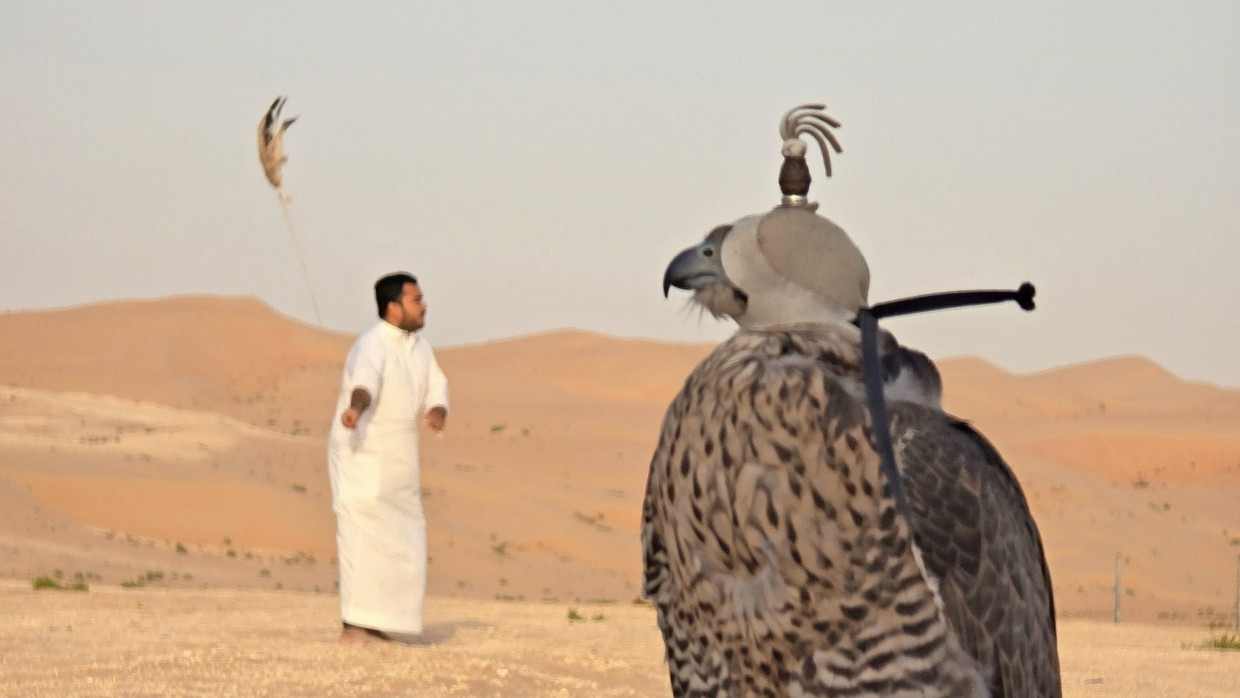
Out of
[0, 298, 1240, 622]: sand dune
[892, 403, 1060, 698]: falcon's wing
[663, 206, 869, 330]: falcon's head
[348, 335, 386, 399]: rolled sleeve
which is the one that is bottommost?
[0, 298, 1240, 622]: sand dune

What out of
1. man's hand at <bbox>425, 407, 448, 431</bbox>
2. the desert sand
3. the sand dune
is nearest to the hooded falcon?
the desert sand

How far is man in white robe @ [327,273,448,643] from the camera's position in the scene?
9984mm

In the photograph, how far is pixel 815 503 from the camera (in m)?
2.77

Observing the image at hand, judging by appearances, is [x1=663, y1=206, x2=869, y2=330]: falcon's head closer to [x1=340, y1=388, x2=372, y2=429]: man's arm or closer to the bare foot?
[x1=340, y1=388, x2=372, y2=429]: man's arm

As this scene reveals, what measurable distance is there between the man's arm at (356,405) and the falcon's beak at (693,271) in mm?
6785

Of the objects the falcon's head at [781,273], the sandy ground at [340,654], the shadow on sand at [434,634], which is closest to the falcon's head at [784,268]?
the falcon's head at [781,273]

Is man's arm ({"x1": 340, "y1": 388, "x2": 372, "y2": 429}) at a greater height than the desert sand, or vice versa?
man's arm ({"x1": 340, "y1": 388, "x2": 372, "y2": 429})

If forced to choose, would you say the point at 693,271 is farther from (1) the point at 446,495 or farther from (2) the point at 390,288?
(1) the point at 446,495

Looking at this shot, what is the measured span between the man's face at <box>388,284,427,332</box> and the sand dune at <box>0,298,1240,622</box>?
8357 mm

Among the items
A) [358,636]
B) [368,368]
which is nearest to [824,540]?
[368,368]

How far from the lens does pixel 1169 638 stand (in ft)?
46.5

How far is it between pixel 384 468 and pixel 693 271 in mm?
7307

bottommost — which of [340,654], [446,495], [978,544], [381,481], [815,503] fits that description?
[446,495]

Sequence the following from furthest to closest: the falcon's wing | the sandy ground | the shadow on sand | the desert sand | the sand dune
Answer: the sand dune < the desert sand < the shadow on sand < the sandy ground < the falcon's wing
